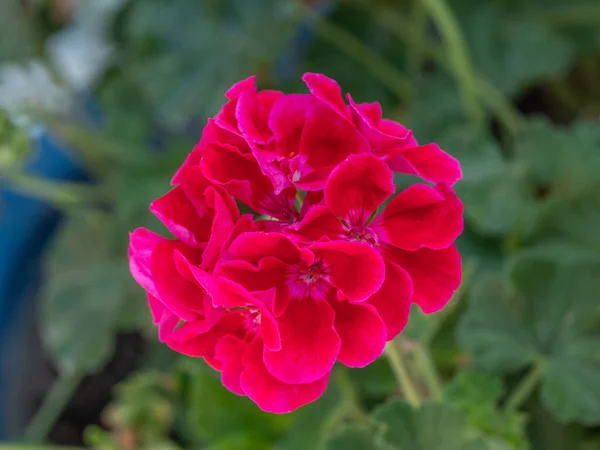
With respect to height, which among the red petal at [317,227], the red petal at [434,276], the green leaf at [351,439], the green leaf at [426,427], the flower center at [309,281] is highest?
the red petal at [317,227]

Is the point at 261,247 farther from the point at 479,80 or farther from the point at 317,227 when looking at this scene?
the point at 479,80

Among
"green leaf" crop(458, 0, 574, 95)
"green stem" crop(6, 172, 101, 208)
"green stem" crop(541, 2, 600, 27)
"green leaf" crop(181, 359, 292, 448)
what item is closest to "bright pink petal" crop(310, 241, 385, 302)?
"green leaf" crop(181, 359, 292, 448)

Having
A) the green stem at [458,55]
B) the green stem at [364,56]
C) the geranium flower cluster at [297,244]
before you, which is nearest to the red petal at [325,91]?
the geranium flower cluster at [297,244]

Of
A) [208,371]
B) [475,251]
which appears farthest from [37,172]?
[475,251]

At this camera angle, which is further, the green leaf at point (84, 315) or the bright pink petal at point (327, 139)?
the green leaf at point (84, 315)

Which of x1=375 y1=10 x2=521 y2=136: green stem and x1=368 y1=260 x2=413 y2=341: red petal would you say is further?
x1=375 y1=10 x2=521 y2=136: green stem

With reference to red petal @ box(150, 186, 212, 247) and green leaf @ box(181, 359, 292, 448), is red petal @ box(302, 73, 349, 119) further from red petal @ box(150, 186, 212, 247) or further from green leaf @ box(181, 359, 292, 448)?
green leaf @ box(181, 359, 292, 448)

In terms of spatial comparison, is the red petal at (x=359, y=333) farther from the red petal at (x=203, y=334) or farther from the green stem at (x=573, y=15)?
the green stem at (x=573, y=15)
